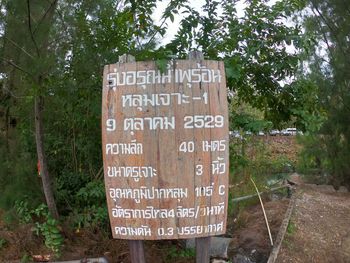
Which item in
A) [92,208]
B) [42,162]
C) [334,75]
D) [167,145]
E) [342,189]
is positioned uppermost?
[334,75]

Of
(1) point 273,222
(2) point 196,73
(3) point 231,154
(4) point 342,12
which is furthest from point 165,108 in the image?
(4) point 342,12

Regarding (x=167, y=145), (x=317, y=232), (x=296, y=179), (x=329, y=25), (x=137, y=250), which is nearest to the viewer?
(x=167, y=145)

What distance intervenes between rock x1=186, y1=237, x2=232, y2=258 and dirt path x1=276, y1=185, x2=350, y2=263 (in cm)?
77

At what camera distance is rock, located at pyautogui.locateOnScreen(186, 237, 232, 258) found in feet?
19.3

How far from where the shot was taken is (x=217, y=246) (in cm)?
604

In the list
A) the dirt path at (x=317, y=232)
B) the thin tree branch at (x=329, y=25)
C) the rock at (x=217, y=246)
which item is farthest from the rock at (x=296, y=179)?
the rock at (x=217, y=246)

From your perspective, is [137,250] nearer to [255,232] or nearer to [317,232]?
[255,232]

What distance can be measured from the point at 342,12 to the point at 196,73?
8.81 meters

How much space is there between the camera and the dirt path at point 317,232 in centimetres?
670

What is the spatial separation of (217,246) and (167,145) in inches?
98.1

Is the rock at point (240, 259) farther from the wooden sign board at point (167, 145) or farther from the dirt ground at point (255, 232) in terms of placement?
the wooden sign board at point (167, 145)

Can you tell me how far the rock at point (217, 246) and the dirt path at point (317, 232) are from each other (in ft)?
2.52

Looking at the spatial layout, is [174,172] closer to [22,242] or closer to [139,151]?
[139,151]

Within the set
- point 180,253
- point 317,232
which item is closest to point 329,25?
point 317,232
